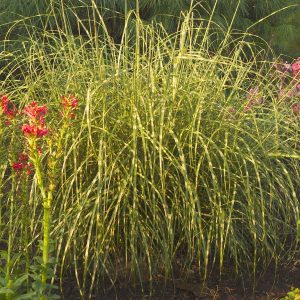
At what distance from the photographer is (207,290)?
3.07 meters

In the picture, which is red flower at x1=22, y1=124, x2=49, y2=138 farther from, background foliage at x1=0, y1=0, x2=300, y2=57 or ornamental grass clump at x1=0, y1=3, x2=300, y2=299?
background foliage at x1=0, y1=0, x2=300, y2=57

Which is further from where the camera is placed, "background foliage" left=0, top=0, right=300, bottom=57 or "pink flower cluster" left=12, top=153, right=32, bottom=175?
"background foliage" left=0, top=0, right=300, bottom=57

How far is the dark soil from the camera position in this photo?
119 inches

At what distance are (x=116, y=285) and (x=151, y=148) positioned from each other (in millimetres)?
680

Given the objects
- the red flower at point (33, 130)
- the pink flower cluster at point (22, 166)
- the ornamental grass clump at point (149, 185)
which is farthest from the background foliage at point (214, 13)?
the red flower at point (33, 130)

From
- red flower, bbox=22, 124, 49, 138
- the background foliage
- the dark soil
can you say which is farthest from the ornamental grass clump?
the background foliage

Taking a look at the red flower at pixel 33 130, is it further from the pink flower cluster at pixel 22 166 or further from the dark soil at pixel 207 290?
the dark soil at pixel 207 290

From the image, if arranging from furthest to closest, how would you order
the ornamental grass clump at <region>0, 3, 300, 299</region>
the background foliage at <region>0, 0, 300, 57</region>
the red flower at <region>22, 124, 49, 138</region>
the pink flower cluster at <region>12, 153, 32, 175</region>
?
the background foliage at <region>0, 0, 300, 57</region> < the ornamental grass clump at <region>0, 3, 300, 299</region> < the pink flower cluster at <region>12, 153, 32, 175</region> < the red flower at <region>22, 124, 49, 138</region>

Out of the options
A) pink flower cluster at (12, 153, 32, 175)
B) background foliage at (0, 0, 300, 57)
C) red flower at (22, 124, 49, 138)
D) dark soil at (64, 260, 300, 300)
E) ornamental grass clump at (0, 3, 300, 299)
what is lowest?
background foliage at (0, 0, 300, 57)

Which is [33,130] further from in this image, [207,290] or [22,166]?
[207,290]

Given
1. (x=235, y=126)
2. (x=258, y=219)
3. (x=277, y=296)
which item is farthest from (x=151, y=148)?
(x=277, y=296)

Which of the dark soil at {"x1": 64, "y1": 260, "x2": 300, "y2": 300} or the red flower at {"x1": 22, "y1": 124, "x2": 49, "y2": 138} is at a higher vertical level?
the red flower at {"x1": 22, "y1": 124, "x2": 49, "y2": 138}

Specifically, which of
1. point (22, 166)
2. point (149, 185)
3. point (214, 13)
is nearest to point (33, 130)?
point (22, 166)

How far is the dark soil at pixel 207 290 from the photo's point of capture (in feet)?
9.89
